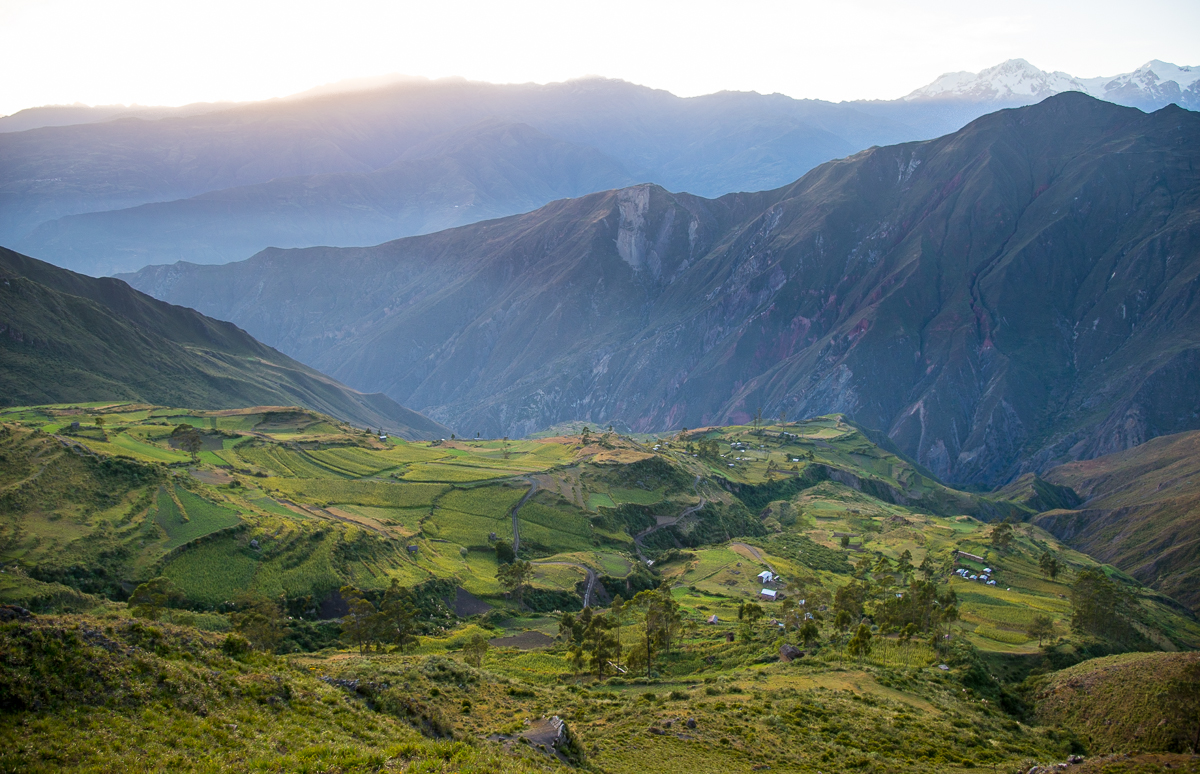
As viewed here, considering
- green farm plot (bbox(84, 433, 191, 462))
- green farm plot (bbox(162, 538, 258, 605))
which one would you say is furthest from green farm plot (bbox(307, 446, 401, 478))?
green farm plot (bbox(162, 538, 258, 605))

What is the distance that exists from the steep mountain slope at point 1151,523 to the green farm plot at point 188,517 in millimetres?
175278

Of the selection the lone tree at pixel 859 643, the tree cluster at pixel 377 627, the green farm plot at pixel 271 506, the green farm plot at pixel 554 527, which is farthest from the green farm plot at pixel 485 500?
the lone tree at pixel 859 643

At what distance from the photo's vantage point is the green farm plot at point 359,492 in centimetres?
9744

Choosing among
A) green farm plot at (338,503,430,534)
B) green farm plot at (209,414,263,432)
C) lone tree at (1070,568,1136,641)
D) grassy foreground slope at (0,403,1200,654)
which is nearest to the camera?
grassy foreground slope at (0,403,1200,654)

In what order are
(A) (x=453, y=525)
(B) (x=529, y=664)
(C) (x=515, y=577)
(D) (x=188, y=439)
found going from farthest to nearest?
1. (D) (x=188, y=439)
2. (A) (x=453, y=525)
3. (C) (x=515, y=577)
4. (B) (x=529, y=664)

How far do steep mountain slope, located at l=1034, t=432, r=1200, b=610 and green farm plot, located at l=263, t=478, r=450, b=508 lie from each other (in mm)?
153083

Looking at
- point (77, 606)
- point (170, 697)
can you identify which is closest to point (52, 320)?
point (77, 606)

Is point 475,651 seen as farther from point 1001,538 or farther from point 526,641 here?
point 1001,538

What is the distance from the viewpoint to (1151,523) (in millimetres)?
163625

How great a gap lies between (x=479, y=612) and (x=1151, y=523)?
174 meters

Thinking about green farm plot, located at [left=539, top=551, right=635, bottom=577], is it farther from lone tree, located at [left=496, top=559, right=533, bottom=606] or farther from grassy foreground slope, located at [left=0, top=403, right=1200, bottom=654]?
lone tree, located at [left=496, top=559, right=533, bottom=606]

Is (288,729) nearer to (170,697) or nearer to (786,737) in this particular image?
(170,697)

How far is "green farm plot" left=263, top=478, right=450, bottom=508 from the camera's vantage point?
3836 inches

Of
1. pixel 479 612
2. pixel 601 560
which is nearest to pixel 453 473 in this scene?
pixel 601 560
